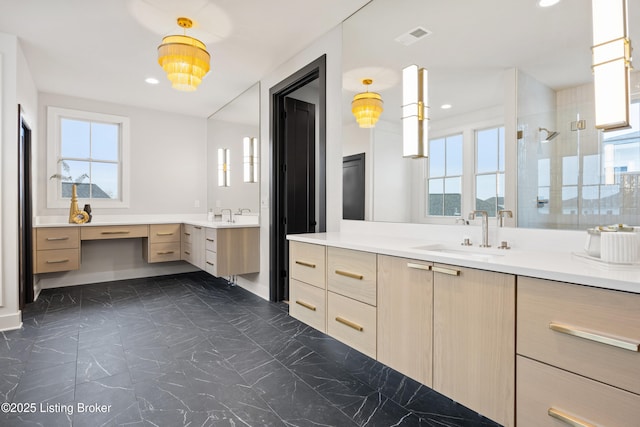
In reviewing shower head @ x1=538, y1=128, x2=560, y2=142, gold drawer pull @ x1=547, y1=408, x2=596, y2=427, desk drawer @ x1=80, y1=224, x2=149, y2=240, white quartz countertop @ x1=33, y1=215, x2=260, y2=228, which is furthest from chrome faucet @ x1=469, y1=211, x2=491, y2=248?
desk drawer @ x1=80, y1=224, x2=149, y2=240

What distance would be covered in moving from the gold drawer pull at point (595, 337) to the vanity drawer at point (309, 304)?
1.25 m

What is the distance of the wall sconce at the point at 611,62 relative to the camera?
1291 mm

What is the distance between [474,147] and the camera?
1.82 meters

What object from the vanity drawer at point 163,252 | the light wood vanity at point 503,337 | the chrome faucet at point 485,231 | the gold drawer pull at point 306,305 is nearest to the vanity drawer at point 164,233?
the vanity drawer at point 163,252

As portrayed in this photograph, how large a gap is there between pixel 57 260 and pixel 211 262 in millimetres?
1886

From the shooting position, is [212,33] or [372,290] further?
[212,33]

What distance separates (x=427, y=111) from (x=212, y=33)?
202 centimetres

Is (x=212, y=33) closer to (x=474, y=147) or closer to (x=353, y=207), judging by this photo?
(x=353, y=207)

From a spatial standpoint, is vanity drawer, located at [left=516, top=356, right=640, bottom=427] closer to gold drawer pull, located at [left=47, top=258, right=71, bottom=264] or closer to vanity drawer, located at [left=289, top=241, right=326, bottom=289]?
vanity drawer, located at [left=289, top=241, right=326, bottom=289]

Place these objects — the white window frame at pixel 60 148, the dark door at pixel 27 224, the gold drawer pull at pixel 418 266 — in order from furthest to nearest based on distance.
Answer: the white window frame at pixel 60 148 → the dark door at pixel 27 224 → the gold drawer pull at pixel 418 266

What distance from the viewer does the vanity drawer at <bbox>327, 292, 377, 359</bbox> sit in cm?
170

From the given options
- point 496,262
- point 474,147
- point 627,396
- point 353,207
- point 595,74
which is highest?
point 595,74

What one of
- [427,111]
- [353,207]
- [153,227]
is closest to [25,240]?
[153,227]

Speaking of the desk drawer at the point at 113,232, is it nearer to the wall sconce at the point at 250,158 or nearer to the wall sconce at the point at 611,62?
the wall sconce at the point at 250,158
